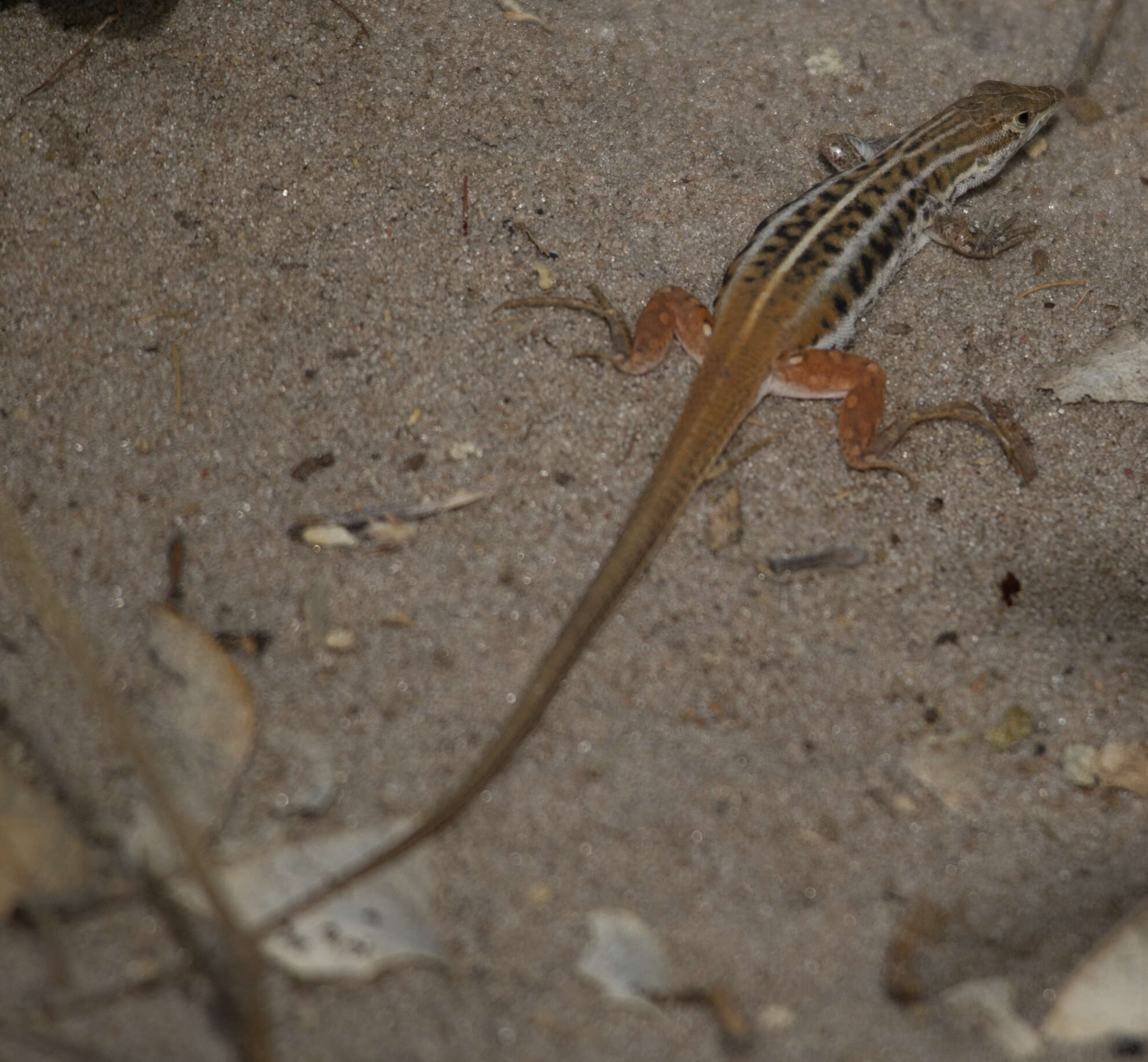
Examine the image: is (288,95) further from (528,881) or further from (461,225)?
(528,881)

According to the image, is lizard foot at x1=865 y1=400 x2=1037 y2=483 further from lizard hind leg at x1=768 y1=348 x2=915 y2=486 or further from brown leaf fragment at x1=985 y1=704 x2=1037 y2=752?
brown leaf fragment at x1=985 y1=704 x2=1037 y2=752

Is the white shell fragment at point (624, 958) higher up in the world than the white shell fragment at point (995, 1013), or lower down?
lower down

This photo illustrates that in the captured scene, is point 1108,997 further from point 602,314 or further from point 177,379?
point 177,379

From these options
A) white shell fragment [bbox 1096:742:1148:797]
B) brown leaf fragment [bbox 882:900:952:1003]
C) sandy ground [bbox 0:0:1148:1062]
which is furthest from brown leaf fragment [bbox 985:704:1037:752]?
brown leaf fragment [bbox 882:900:952:1003]

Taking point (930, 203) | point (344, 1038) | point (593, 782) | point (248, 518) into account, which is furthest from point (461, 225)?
point (344, 1038)

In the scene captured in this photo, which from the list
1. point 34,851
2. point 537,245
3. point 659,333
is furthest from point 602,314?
point 34,851

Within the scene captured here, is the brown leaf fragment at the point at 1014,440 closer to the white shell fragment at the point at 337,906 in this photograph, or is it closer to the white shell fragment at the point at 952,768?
the white shell fragment at the point at 952,768

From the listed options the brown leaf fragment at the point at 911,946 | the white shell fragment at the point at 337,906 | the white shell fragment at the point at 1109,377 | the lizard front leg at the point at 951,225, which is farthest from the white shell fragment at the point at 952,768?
the lizard front leg at the point at 951,225
